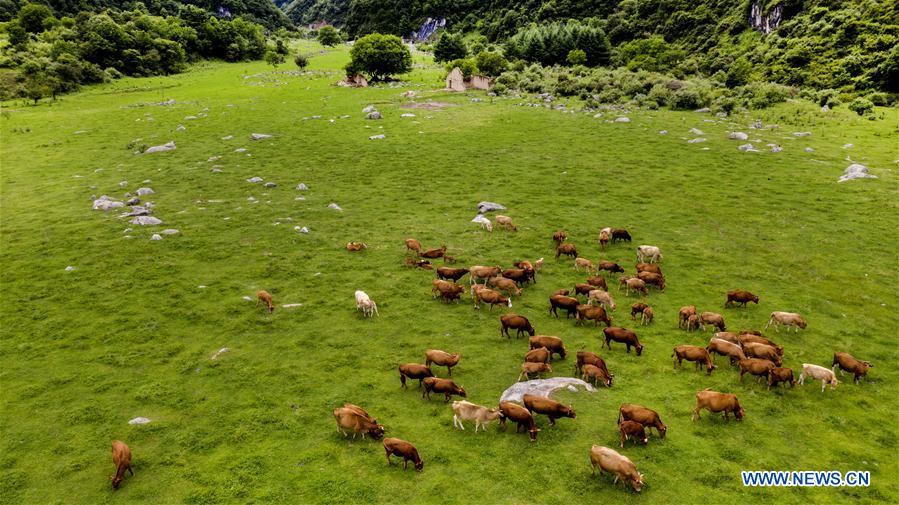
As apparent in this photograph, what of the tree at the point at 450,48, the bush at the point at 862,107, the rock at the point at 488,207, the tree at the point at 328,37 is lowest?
the rock at the point at 488,207

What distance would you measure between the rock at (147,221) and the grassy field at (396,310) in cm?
105

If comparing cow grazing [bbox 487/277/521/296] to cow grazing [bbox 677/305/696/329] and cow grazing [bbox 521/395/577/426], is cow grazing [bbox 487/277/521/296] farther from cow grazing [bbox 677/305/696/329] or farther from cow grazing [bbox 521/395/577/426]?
cow grazing [bbox 521/395/577/426]

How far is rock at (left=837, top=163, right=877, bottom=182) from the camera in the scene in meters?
35.2

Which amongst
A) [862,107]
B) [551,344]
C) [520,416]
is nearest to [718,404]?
[551,344]

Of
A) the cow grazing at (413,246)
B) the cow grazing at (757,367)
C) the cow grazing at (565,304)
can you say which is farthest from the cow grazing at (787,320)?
the cow grazing at (413,246)

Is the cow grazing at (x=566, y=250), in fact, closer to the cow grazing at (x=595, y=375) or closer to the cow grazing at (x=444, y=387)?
the cow grazing at (x=595, y=375)

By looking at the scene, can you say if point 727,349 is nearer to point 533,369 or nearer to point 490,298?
point 533,369

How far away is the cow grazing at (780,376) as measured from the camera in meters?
14.5

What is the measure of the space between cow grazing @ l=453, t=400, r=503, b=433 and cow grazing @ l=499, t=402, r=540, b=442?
240mm

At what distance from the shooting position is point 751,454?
12.0 metres

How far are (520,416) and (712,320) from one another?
391 inches

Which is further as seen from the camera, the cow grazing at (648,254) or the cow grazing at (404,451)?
the cow grazing at (648,254)

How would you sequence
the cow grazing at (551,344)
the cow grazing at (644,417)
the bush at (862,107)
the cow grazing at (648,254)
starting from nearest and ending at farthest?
the cow grazing at (644,417) < the cow grazing at (551,344) < the cow grazing at (648,254) < the bush at (862,107)

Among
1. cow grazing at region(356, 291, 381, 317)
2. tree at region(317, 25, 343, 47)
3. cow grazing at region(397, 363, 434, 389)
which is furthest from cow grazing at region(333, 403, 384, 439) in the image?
tree at region(317, 25, 343, 47)
